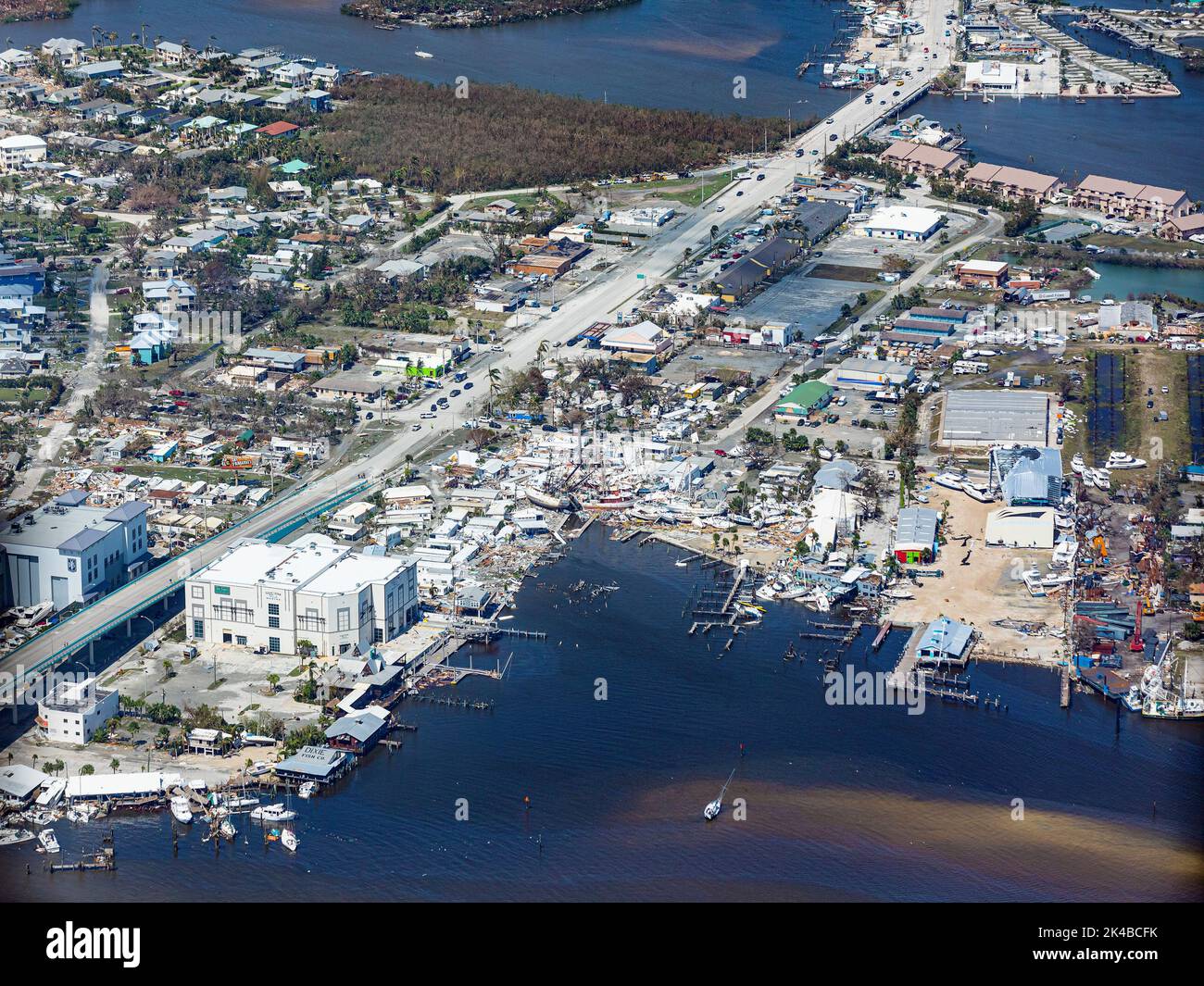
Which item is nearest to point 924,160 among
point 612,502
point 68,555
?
point 612,502

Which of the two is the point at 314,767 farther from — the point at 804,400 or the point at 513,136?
the point at 513,136

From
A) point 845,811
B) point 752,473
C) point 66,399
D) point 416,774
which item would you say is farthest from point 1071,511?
point 66,399

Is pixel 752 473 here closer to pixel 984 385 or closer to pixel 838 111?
pixel 984 385

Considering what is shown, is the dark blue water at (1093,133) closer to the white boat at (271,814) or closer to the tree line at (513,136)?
the tree line at (513,136)

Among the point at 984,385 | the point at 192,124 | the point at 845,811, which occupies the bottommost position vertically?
the point at 845,811

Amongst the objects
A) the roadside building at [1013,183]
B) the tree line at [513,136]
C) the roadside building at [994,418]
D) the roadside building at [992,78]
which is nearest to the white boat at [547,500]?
the roadside building at [994,418]
